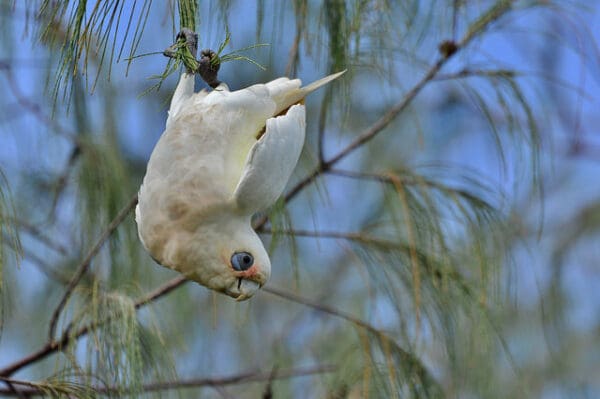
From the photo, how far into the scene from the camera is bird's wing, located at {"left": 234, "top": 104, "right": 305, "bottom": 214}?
3.30 ft

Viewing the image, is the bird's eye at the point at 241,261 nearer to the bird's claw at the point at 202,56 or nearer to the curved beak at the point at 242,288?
the curved beak at the point at 242,288

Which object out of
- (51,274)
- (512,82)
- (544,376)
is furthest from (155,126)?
(544,376)

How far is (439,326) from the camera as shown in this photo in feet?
4.68

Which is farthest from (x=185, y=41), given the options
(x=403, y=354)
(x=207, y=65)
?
(x=403, y=354)

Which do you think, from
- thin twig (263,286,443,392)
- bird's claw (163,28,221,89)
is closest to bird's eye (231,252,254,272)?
bird's claw (163,28,221,89)

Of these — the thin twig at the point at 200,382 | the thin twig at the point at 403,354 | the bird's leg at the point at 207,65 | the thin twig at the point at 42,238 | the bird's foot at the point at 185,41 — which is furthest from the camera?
the thin twig at the point at 42,238

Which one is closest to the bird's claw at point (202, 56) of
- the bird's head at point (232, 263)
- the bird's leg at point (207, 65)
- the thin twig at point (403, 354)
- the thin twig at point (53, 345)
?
the bird's leg at point (207, 65)

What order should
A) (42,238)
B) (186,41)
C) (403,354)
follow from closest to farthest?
(186,41), (403,354), (42,238)

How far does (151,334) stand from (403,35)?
0.58 meters

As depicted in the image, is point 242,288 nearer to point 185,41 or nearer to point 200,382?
point 185,41

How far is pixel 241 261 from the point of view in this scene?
103 cm

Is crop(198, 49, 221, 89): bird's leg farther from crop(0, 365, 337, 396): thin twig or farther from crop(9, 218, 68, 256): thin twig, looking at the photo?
crop(9, 218, 68, 256): thin twig

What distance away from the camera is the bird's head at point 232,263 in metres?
1.03

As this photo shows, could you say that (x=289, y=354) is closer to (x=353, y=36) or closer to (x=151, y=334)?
(x=151, y=334)
